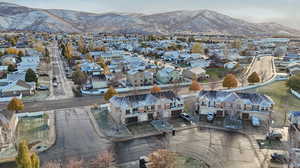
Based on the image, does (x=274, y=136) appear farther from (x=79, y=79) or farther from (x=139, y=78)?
Result: (x=79, y=79)

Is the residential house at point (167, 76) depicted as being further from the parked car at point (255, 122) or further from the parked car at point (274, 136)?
the parked car at point (274, 136)

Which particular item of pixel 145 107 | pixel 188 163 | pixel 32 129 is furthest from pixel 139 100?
pixel 32 129

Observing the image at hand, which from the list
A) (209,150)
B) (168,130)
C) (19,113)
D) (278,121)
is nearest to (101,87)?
(19,113)

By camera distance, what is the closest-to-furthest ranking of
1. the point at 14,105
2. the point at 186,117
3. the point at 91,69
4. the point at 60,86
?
the point at 186,117, the point at 14,105, the point at 60,86, the point at 91,69

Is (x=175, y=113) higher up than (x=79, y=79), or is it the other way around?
(x=79, y=79)

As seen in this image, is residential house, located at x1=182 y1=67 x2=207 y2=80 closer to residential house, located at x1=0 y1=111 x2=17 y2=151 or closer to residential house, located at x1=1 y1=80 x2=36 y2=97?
residential house, located at x1=1 y1=80 x2=36 y2=97

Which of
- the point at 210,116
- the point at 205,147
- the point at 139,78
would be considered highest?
the point at 139,78
